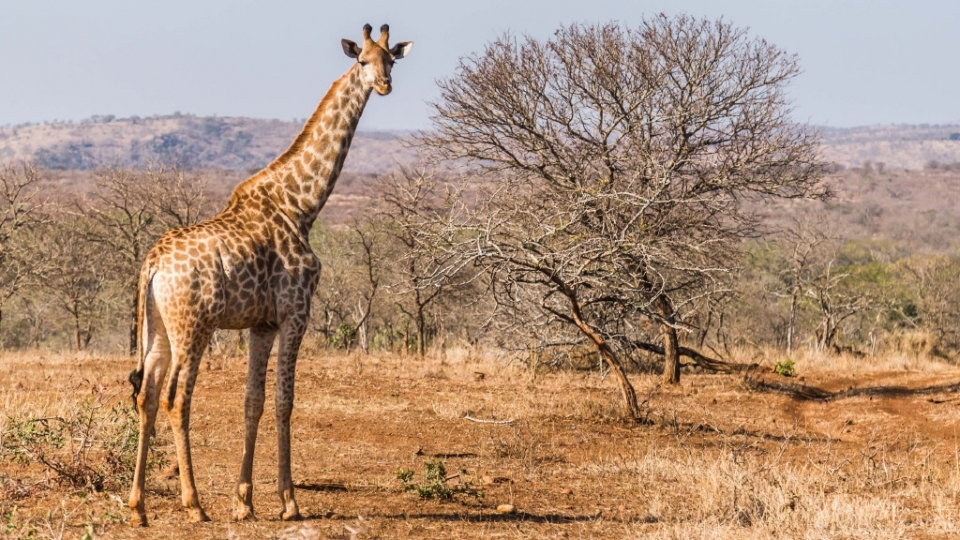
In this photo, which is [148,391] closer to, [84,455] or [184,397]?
[184,397]

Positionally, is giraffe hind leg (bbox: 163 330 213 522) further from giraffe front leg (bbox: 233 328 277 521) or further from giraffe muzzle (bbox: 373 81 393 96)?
giraffe muzzle (bbox: 373 81 393 96)

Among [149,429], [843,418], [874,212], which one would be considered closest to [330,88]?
[149,429]

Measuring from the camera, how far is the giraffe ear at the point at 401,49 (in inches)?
319

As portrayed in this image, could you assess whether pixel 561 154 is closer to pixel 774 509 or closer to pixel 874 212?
pixel 774 509

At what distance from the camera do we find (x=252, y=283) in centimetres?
714

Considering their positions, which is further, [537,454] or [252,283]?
[537,454]

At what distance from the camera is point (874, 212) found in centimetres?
8612

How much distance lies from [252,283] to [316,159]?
1.23m

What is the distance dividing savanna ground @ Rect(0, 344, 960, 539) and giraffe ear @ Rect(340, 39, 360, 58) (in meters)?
3.46

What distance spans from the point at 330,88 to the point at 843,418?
10.2 metres

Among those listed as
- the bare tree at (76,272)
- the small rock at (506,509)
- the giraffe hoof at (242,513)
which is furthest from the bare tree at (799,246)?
the bare tree at (76,272)

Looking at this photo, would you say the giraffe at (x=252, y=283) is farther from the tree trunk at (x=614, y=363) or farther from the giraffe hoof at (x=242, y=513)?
the tree trunk at (x=614, y=363)

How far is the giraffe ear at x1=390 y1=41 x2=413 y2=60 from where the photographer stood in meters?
8.09

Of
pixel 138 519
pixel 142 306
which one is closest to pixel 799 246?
pixel 142 306
